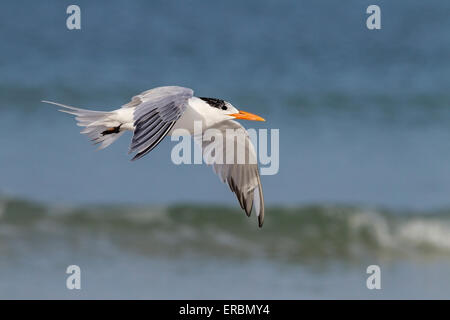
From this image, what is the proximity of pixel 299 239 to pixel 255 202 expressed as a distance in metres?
1.96

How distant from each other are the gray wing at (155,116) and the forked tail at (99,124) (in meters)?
0.26

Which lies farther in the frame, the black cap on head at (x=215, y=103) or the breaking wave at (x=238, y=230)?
the breaking wave at (x=238, y=230)

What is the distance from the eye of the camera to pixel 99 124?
364 centimetres

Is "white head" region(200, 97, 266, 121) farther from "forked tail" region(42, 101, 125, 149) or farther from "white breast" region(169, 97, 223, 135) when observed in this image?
"forked tail" region(42, 101, 125, 149)

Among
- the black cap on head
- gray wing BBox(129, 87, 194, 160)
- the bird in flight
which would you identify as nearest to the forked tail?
the bird in flight

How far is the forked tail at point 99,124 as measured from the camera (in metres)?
3.57

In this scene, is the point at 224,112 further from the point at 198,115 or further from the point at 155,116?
the point at 155,116

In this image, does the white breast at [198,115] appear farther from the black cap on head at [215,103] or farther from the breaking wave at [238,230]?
the breaking wave at [238,230]

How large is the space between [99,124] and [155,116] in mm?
660

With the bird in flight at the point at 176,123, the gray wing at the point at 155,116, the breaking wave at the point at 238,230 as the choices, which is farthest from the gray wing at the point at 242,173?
the breaking wave at the point at 238,230

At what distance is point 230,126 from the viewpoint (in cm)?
398

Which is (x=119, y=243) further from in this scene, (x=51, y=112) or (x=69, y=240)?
(x=51, y=112)
